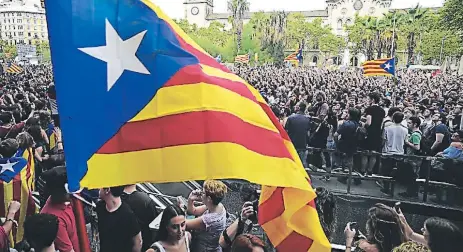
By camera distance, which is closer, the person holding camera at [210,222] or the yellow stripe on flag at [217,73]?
the yellow stripe on flag at [217,73]

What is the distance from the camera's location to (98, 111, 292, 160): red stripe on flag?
2570 millimetres

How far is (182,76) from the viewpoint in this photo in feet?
8.86

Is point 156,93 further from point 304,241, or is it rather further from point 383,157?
point 383,157

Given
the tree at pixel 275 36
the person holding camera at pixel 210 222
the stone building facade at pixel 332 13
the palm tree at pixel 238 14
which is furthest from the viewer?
the stone building facade at pixel 332 13

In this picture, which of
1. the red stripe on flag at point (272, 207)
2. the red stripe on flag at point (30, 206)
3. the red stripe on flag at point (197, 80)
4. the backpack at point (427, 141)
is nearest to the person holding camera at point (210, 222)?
the red stripe on flag at point (272, 207)

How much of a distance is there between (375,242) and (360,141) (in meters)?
5.17

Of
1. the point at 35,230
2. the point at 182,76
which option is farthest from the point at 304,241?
the point at 35,230

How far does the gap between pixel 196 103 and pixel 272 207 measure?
892 millimetres

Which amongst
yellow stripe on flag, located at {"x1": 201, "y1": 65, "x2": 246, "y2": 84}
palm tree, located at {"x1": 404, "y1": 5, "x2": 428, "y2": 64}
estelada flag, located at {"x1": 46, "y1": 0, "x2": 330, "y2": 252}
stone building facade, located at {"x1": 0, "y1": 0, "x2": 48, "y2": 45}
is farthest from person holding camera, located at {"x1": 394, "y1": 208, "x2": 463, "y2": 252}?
stone building facade, located at {"x1": 0, "y1": 0, "x2": 48, "y2": 45}

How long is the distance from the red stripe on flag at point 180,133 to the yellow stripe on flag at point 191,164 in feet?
0.11

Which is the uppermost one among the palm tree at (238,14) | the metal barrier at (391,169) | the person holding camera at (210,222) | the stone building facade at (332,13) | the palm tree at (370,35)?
the stone building facade at (332,13)

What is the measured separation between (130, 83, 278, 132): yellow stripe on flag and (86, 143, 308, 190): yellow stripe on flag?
218 mm

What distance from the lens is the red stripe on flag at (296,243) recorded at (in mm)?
2787

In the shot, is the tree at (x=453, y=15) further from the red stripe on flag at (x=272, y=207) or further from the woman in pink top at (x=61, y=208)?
the woman in pink top at (x=61, y=208)
